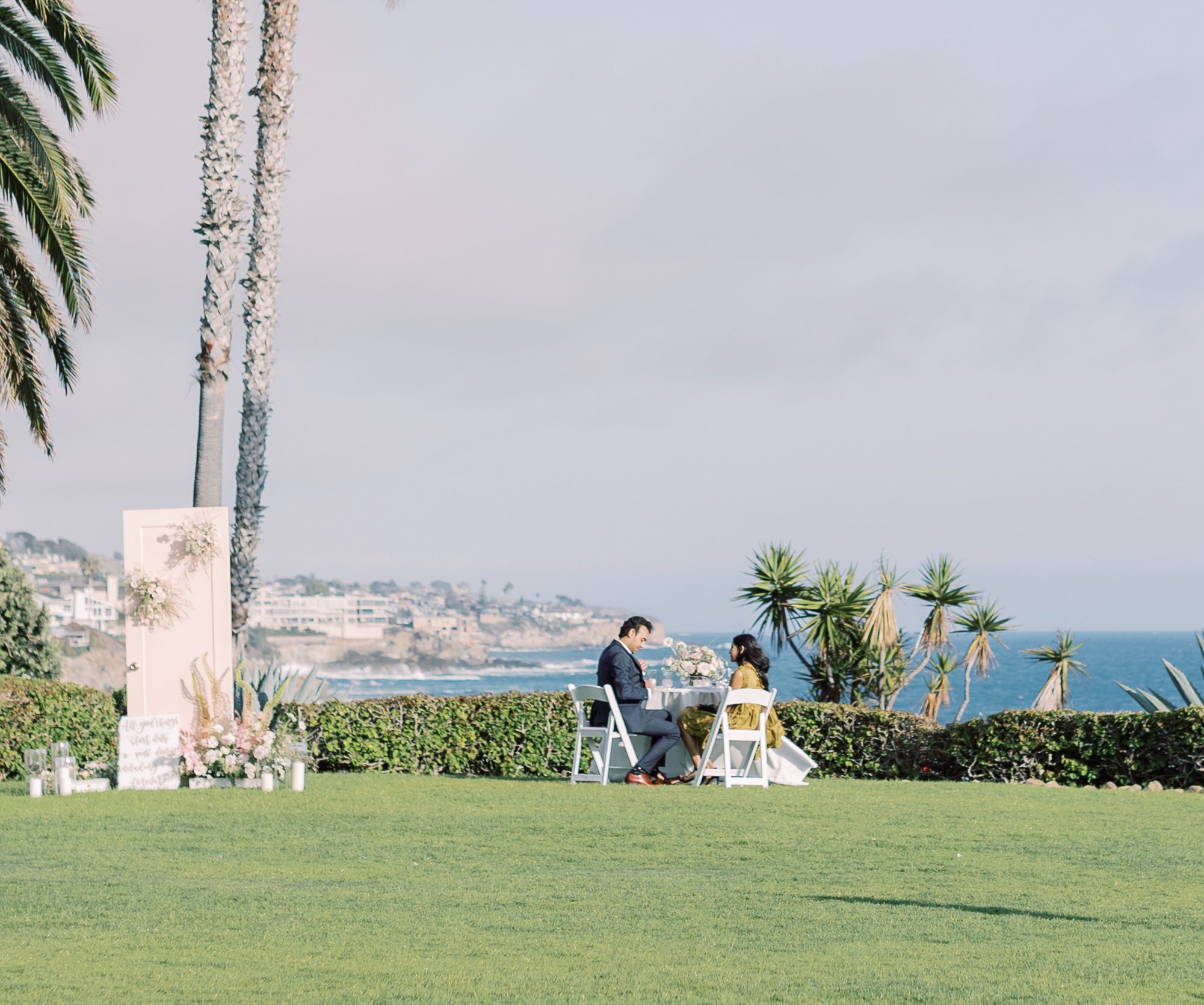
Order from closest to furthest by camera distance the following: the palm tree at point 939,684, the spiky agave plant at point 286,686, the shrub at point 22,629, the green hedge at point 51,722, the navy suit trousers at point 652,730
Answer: the navy suit trousers at point 652,730 < the green hedge at point 51,722 < the spiky agave plant at point 286,686 < the shrub at point 22,629 < the palm tree at point 939,684

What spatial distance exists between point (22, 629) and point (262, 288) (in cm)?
593

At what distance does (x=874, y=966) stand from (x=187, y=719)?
8976mm

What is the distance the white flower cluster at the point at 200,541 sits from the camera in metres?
12.3

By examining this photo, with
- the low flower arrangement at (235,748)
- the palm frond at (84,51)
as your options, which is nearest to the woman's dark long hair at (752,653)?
the low flower arrangement at (235,748)

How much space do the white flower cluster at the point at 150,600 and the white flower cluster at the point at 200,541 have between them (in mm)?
327

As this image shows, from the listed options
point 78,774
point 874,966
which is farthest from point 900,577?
point 874,966

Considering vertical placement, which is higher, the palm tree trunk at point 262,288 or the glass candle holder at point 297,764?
the palm tree trunk at point 262,288

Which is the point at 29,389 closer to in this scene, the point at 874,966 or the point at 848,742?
the point at 848,742

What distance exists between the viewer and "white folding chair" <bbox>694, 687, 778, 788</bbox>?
10.8 m

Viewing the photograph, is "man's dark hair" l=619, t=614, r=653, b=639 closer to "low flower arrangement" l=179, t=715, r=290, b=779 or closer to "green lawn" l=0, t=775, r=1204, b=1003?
"green lawn" l=0, t=775, r=1204, b=1003

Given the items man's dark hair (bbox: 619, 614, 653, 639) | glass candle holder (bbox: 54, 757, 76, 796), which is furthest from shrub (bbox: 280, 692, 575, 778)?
glass candle holder (bbox: 54, 757, 76, 796)

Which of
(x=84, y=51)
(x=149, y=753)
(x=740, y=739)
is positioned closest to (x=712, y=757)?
(x=740, y=739)

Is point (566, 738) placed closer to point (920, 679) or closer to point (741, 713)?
point (741, 713)

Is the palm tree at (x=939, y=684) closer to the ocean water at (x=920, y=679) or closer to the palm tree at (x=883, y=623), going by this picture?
the palm tree at (x=883, y=623)
